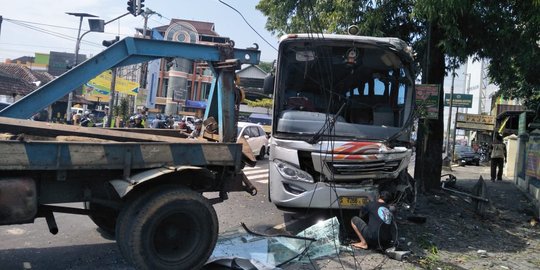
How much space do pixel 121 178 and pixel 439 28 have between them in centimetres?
768

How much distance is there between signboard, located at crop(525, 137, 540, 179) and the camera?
1095 cm

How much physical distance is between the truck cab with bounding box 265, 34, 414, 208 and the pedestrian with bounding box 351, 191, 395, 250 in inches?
14.0

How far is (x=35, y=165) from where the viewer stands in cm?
424

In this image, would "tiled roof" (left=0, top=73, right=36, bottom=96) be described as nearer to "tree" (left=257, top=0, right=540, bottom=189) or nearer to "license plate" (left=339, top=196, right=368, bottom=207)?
"tree" (left=257, top=0, right=540, bottom=189)

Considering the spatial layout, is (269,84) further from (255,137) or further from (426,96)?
(255,137)

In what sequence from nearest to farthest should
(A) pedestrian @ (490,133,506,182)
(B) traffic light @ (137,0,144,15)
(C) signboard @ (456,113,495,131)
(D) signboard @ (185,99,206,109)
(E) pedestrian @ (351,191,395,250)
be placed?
1. (E) pedestrian @ (351,191,395,250)
2. (A) pedestrian @ (490,133,506,182)
3. (B) traffic light @ (137,0,144,15)
4. (C) signboard @ (456,113,495,131)
5. (D) signboard @ (185,99,206,109)

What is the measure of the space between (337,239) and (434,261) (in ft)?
A: 4.14

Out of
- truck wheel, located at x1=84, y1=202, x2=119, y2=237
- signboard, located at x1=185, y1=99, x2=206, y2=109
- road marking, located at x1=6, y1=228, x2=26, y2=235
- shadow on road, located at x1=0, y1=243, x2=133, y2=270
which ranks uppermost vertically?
signboard, located at x1=185, y1=99, x2=206, y2=109

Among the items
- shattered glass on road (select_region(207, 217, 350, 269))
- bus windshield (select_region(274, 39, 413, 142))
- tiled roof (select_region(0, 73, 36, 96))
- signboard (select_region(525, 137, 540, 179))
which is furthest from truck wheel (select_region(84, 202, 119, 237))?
tiled roof (select_region(0, 73, 36, 96))

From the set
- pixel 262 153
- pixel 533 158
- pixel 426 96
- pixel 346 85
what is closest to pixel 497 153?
pixel 533 158

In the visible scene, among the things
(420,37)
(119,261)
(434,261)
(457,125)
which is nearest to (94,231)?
(119,261)

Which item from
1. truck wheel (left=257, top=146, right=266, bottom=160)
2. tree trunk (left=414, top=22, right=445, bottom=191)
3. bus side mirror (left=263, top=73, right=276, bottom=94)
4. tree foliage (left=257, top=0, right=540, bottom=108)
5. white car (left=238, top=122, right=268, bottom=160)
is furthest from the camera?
truck wheel (left=257, top=146, right=266, bottom=160)

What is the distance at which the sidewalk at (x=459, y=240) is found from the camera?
5914mm

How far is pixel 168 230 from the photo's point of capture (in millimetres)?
4945
